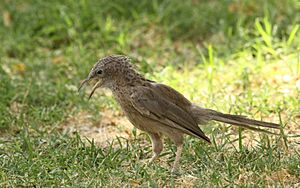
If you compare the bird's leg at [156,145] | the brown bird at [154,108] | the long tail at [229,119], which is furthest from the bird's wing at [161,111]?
the bird's leg at [156,145]

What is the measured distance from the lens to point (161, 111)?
681cm

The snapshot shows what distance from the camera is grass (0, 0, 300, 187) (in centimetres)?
657

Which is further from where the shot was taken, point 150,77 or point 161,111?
point 150,77

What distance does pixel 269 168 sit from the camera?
644 cm

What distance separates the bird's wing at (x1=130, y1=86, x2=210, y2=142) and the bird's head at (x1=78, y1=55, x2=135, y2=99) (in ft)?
0.64

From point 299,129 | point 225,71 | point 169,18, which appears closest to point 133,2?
point 169,18

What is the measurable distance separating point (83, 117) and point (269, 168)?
8.90 ft

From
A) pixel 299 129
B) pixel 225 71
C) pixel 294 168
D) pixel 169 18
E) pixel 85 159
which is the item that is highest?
pixel 169 18

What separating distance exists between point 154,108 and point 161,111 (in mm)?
65

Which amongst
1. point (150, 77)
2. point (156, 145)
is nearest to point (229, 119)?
point (156, 145)

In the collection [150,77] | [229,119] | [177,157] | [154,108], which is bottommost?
[177,157]

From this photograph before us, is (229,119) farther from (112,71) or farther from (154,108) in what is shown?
(112,71)

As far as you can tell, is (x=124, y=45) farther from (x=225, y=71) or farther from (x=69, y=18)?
(x=225, y=71)

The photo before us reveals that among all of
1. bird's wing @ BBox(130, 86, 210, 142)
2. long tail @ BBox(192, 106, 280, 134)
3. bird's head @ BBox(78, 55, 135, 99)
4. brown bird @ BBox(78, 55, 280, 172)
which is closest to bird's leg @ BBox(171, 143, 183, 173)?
brown bird @ BBox(78, 55, 280, 172)
